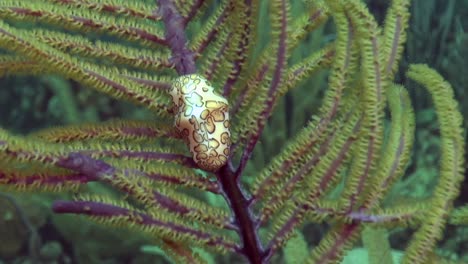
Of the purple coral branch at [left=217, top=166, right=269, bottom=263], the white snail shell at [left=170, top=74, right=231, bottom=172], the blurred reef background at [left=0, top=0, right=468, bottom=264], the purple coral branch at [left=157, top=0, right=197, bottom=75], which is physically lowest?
the blurred reef background at [left=0, top=0, right=468, bottom=264]

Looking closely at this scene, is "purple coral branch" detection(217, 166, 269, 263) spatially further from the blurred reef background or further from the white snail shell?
the blurred reef background

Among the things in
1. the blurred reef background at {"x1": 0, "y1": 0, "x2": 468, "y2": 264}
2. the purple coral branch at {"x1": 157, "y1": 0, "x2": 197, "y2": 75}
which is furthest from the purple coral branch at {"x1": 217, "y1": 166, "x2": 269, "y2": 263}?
the blurred reef background at {"x1": 0, "y1": 0, "x2": 468, "y2": 264}

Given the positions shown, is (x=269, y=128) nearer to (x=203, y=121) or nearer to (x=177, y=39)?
(x=177, y=39)

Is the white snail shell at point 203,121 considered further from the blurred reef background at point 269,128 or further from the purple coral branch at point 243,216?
the blurred reef background at point 269,128

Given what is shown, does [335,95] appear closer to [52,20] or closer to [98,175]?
[98,175]

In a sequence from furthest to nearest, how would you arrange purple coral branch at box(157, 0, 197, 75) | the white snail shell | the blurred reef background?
1. the blurred reef background
2. purple coral branch at box(157, 0, 197, 75)
3. the white snail shell

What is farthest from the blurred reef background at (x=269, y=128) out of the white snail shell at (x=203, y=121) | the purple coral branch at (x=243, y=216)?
the white snail shell at (x=203, y=121)
